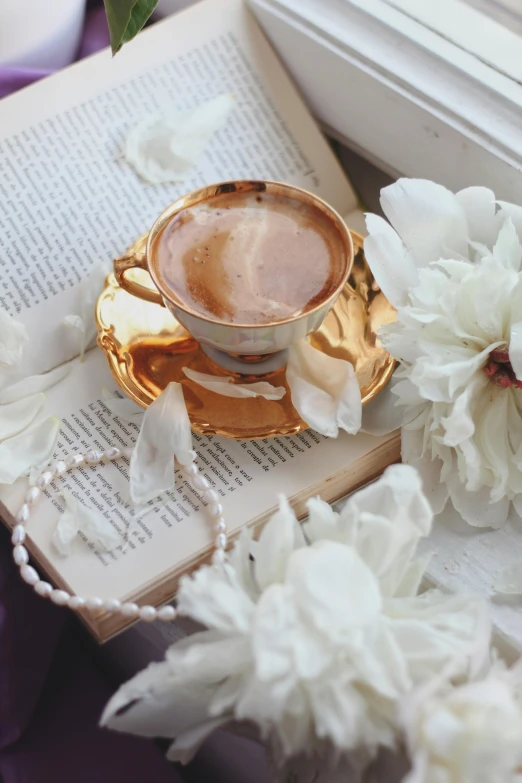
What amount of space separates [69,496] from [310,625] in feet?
0.79

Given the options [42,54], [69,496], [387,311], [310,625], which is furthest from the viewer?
[42,54]

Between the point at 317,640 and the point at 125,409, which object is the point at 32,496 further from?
the point at 317,640

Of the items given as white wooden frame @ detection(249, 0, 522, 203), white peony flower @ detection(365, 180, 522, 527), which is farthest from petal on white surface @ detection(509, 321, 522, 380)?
white wooden frame @ detection(249, 0, 522, 203)

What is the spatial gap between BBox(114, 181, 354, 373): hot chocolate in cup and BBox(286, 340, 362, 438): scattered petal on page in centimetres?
2

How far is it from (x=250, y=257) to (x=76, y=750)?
422mm

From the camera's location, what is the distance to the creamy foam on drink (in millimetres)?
591

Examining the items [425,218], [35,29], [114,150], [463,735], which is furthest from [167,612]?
[35,29]

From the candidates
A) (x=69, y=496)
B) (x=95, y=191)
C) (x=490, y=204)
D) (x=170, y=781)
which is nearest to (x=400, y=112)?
(x=490, y=204)

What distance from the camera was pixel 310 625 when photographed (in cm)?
40

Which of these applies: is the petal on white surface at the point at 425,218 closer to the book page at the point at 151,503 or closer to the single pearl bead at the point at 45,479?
the book page at the point at 151,503

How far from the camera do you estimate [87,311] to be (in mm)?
675

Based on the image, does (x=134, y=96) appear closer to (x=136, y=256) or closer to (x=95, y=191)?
(x=95, y=191)

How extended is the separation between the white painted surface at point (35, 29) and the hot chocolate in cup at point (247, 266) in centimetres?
29

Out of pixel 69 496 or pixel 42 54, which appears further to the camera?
pixel 42 54
